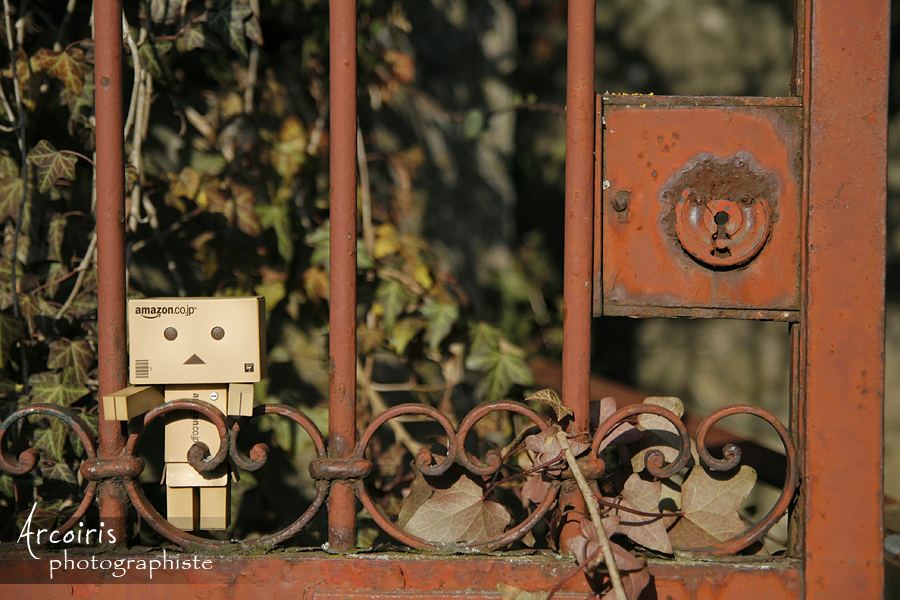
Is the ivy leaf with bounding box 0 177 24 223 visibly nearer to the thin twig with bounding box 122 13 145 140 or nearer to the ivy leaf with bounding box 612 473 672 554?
the thin twig with bounding box 122 13 145 140

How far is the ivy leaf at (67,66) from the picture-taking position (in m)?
1.34

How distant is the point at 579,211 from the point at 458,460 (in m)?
0.46

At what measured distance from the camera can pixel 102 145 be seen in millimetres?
932

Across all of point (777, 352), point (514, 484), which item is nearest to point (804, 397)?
point (514, 484)

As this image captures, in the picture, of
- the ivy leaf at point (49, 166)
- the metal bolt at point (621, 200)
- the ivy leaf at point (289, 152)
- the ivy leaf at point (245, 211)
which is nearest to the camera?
the metal bolt at point (621, 200)

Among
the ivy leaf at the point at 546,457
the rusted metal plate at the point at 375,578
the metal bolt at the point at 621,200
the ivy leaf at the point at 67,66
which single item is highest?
the ivy leaf at the point at 67,66

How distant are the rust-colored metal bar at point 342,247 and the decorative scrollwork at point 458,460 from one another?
0.04m

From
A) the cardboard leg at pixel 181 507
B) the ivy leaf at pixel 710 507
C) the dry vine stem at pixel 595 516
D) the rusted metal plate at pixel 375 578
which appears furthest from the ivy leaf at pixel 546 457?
the cardboard leg at pixel 181 507

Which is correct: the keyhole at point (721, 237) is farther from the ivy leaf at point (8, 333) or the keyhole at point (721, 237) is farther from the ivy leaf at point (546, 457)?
the ivy leaf at point (8, 333)

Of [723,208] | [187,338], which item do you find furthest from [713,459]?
[187,338]

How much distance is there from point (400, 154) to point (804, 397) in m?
1.68

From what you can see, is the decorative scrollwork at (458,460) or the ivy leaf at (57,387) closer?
the decorative scrollwork at (458,460)

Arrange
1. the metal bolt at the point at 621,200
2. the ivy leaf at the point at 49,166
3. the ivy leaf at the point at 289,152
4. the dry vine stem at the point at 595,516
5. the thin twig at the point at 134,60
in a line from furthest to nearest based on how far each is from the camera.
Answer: the ivy leaf at the point at 289,152
the thin twig at the point at 134,60
the ivy leaf at the point at 49,166
the metal bolt at the point at 621,200
the dry vine stem at the point at 595,516

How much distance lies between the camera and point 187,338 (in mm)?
984
